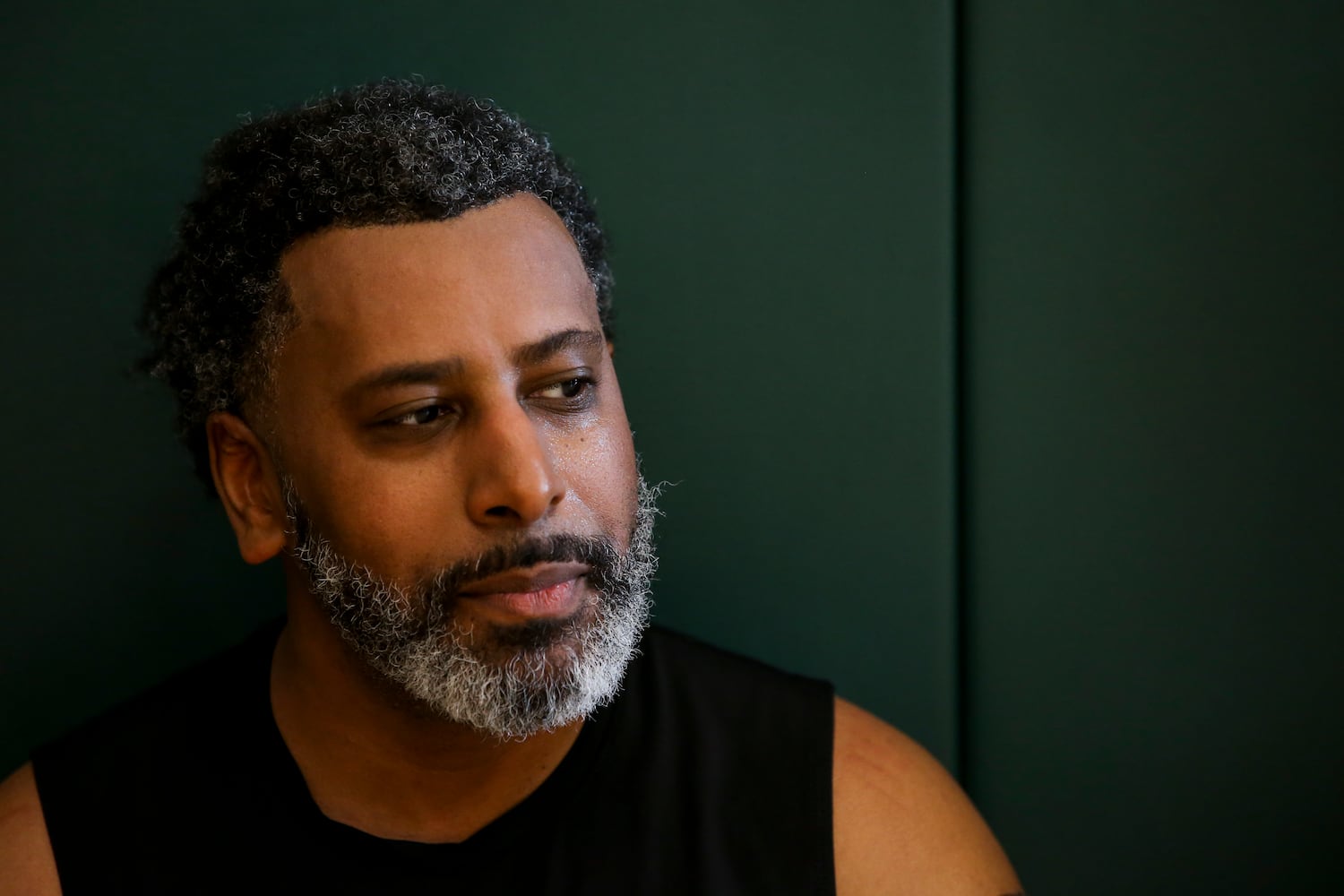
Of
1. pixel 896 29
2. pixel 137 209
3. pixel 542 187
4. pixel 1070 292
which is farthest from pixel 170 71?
pixel 1070 292

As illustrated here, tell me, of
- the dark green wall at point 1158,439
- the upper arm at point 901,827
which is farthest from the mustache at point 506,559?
the dark green wall at point 1158,439

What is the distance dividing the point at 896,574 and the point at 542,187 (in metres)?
0.65

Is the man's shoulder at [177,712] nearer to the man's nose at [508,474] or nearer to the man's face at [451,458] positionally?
the man's face at [451,458]

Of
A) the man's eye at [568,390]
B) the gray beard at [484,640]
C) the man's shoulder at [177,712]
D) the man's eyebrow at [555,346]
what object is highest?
the man's eyebrow at [555,346]

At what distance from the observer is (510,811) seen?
1.17 m

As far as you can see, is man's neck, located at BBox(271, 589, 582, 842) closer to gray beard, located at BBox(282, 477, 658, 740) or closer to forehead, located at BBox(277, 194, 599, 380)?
gray beard, located at BBox(282, 477, 658, 740)

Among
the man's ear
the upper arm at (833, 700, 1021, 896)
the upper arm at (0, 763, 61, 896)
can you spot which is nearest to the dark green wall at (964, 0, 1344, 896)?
the upper arm at (833, 700, 1021, 896)

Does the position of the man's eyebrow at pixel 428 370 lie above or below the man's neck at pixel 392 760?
above

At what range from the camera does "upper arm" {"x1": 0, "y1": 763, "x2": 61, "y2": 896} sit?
3.77ft

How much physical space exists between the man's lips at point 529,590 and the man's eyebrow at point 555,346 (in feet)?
0.60

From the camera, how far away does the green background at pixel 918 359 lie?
53.6 inches

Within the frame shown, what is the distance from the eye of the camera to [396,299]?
1.04 m

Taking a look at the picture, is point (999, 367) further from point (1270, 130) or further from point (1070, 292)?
point (1270, 130)

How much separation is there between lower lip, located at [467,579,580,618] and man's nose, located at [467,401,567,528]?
0.06 metres
